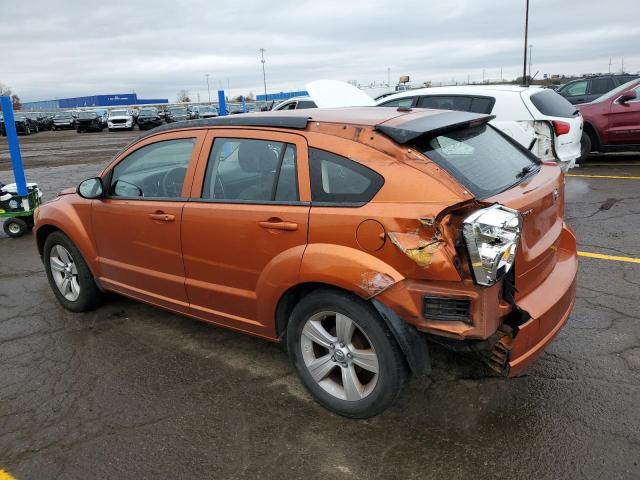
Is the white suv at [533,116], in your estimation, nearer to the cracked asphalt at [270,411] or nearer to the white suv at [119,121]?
the cracked asphalt at [270,411]

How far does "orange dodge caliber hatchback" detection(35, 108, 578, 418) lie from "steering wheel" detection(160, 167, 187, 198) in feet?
0.05

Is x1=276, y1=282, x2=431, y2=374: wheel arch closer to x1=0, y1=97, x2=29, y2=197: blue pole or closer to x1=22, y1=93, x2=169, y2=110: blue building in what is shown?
x1=0, y1=97, x2=29, y2=197: blue pole

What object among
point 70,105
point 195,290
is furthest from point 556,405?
point 70,105

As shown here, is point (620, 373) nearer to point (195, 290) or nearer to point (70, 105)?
point (195, 290)

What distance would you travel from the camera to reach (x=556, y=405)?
9.89ft

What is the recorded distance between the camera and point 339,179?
2.87 meters

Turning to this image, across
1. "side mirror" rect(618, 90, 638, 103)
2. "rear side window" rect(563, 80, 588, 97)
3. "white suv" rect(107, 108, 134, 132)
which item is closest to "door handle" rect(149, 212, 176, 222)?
"side mirror" rect(618, 90, 638, 103)

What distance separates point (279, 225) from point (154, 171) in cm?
146

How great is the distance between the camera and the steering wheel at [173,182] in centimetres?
360

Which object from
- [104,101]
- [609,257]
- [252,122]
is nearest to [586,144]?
[609,257]

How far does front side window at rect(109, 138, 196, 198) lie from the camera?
143 inches

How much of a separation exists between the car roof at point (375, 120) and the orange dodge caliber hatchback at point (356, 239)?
0.05 feet

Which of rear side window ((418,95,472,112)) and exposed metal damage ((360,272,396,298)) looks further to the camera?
rear side window ((418,95,472,112))

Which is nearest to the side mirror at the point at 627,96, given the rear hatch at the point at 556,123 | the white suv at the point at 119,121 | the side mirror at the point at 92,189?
the rear hatch at the point at 556,123
